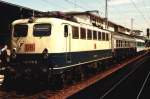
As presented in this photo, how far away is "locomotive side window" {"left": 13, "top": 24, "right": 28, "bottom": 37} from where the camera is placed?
14.7m

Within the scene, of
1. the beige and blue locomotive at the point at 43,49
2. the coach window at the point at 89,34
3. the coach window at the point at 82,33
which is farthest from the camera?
the coach window at the point at 89,34

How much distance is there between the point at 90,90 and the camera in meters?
15.0

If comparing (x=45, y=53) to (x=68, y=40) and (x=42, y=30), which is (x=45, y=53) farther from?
(x=68, y=40)

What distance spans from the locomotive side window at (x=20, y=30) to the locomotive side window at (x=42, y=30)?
1.64ft

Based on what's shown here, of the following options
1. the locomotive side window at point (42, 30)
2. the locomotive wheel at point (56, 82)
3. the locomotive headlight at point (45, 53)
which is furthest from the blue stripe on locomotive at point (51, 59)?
the locomotive side window at point (42, 30)

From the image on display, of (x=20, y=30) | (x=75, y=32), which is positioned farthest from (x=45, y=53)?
(x=75, y=32)

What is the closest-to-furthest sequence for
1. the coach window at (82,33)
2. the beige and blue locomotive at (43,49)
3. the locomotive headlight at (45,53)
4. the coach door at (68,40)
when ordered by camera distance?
the locomotive headlight at (45,53)
the beige and blue locomotive at (43,49)
the coach door at (68,40)
the coach window at (82,33)

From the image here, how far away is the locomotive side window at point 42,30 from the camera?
14133mm

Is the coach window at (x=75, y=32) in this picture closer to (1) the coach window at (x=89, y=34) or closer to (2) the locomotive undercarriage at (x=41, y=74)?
(2) the locomotive undercarriage at (x=41, y=74)

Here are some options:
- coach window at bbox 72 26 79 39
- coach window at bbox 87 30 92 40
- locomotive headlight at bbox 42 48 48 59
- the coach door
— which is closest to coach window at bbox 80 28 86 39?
coach window at bbox 72 26 79 39

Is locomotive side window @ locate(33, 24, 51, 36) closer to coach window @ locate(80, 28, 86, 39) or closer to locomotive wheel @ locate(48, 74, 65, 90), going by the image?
locomotive wheel @ locate(48, 74, 65, 90)

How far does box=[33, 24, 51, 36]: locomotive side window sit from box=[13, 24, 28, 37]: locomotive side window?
0.50 metres

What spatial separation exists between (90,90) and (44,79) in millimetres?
2511

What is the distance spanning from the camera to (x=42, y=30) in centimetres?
1427
